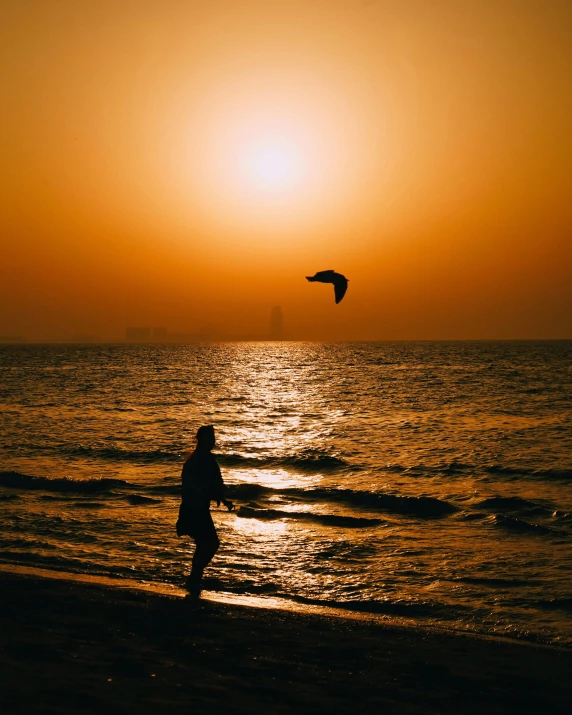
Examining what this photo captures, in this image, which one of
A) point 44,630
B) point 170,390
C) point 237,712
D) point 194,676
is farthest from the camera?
point 170,390

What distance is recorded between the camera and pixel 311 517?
1592 cm

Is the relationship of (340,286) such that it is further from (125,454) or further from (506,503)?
(125,454)

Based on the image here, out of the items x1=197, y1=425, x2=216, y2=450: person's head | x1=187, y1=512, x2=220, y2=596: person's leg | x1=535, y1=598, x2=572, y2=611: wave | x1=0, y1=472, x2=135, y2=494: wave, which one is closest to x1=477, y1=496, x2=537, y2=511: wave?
x1=535, y1=598, x2=572, y2=611: wave

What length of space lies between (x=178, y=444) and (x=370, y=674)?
22144mm

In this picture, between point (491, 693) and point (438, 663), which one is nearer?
point (491, 693)

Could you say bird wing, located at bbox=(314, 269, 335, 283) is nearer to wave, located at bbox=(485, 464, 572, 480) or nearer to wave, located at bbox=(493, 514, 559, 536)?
wave, located at bbox=(493, 514, 559, 536)

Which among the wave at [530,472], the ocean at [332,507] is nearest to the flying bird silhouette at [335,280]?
the ocean at [332,507]

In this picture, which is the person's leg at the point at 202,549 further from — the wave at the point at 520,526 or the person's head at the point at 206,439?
the wave at the point at 520,526

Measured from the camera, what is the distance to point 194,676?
263 inches

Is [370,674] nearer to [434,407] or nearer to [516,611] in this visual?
[516,611]

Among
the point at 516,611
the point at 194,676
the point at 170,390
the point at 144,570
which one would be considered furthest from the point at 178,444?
the point at 170,390

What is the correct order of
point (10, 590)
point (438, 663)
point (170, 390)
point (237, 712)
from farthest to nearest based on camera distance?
point (170, 390) < point (10, 590) < point (438, 663) < point (237, 712)

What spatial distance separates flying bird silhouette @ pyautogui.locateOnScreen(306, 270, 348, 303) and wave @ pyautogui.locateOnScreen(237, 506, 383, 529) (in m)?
6.41

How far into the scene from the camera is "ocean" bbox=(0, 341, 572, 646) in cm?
1049
